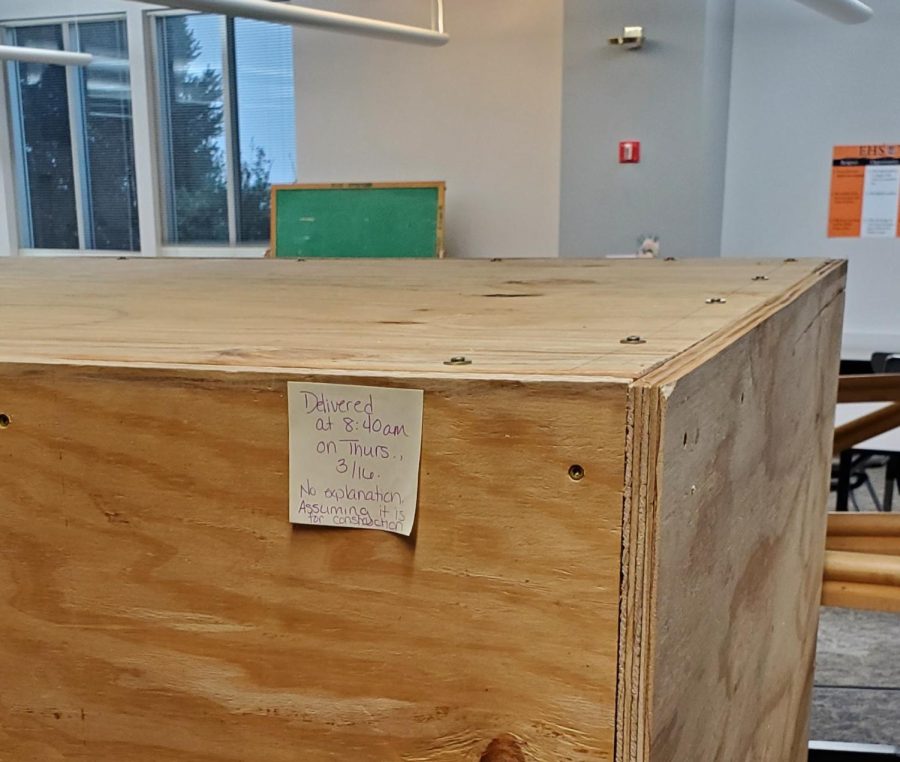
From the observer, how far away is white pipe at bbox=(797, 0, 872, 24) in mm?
2705

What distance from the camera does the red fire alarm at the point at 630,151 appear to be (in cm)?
411

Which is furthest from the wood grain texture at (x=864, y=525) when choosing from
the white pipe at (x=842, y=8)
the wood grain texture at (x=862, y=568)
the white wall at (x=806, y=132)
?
the white wall at (x=806, y=132)

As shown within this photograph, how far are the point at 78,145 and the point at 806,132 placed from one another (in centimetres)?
435

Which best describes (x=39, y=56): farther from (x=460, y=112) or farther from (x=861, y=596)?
(x=861, y=596)

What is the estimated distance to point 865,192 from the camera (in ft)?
13.7

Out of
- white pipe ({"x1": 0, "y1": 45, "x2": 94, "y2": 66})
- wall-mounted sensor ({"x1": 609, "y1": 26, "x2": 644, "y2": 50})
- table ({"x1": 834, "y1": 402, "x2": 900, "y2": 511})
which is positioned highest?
wall-mounted sensor ({"x1": 609, "y1": 26, "x2": 644, "y2": 50})

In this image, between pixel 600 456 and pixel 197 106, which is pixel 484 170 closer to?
pixel 197 106

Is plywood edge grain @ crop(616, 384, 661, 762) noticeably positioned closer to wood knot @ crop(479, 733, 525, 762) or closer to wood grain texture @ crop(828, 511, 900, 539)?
wood knot @ crop(479, 733, 525, 762)

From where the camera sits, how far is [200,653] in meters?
0.57

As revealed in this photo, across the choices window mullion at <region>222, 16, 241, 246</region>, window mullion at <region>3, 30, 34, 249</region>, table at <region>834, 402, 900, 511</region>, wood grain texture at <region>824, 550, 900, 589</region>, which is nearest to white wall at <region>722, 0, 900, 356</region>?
table at <region>834, 402, 900, 511</region>

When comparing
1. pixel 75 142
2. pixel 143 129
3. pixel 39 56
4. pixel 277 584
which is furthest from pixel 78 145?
pixel 277 584

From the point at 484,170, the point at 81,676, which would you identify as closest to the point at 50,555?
the point at 81,676

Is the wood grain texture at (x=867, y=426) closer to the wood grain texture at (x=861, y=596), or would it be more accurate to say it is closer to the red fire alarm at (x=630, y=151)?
the wood grain texture at (x=861, y=596)

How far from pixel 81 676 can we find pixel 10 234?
6.21m
